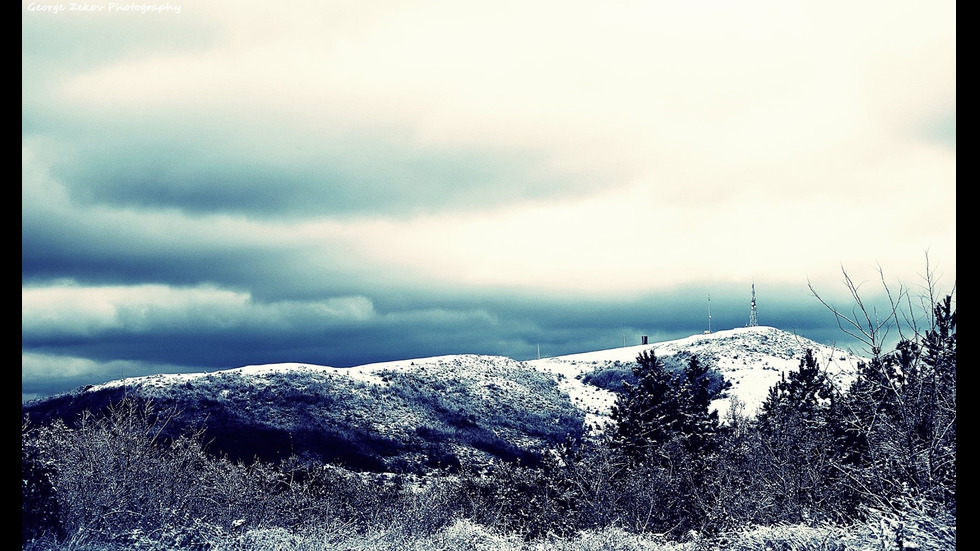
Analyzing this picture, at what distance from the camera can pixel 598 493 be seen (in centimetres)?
2658

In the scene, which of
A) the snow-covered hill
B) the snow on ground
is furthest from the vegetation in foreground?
the snow on ground

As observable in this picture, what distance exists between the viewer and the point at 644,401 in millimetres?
43062

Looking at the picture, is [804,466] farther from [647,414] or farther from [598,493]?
[647,414]

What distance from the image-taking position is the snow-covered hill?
7538 cm

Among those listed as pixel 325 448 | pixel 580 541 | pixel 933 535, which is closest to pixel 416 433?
pixel 325 448

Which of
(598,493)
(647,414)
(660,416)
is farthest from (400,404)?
(598,493)

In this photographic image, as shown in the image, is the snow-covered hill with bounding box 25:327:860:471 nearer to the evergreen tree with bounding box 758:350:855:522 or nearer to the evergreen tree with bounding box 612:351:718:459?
the evergreen tree with bounding box 612:351:718:459

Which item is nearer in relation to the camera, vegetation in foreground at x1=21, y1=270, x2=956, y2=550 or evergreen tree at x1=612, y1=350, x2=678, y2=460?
vegetation in foreground at x1=21, y1=270, x2=956, y2=550

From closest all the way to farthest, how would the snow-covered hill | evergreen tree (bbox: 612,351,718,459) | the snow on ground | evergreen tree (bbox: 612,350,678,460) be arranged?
evergreen tree (bbox: 612,350,678,460)
evergreen tree (bbox: 612,351,718,459)
the snow-covered hill
the snow on ground

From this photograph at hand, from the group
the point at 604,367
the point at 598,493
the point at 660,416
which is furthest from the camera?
the point at 604,367

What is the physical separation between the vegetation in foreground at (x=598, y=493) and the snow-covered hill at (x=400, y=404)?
109ft

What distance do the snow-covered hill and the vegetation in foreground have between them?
109 ft

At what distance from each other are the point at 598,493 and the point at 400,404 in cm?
6234
